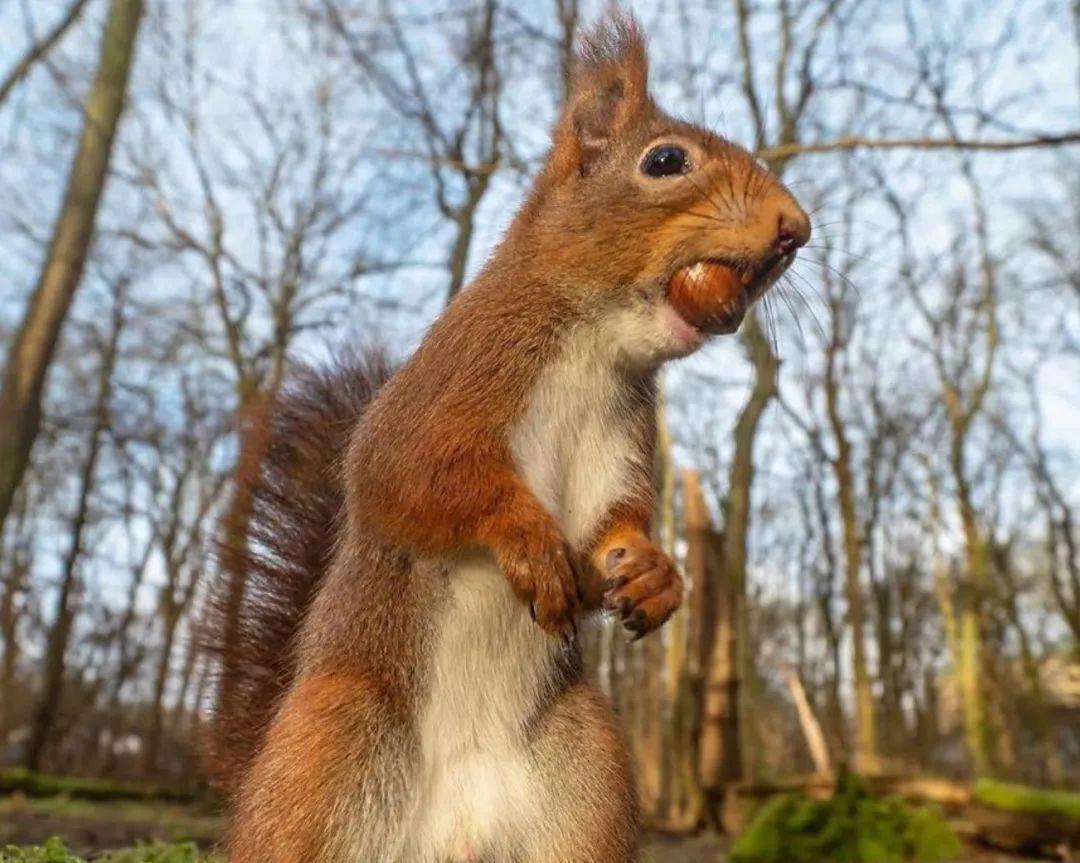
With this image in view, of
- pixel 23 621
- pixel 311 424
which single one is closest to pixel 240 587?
pixel 311 424

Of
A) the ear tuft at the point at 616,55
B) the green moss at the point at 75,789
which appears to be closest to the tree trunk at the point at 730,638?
the green moss at the point at 75,789

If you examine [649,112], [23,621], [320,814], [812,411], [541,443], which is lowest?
[320,814]

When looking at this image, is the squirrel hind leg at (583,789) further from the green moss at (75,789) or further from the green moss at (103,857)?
the green moss at (75,789)

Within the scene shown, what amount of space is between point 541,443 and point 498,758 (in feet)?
1.98

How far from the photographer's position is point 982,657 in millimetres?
17266

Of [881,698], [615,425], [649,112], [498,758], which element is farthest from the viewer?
[881,698]

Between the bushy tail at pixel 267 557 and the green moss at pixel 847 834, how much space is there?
5997 mm

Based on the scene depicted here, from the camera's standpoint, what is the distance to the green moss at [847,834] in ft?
24.3

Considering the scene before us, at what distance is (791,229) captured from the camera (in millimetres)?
1832

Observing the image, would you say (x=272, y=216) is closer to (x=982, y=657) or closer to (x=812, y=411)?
(x=812, y=411)

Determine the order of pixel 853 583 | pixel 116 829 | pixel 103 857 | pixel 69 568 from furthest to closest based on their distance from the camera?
pixel 69 568
pixel 853 583
pixel 116 829
pixel 103 857

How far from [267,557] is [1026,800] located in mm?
7326

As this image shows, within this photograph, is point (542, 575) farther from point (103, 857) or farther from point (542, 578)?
point (103, 857)

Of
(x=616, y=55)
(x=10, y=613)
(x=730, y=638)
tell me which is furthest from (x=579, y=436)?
(x=10, y=613)
